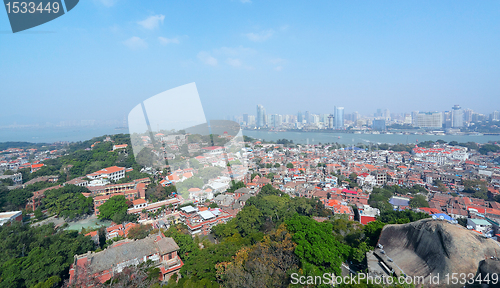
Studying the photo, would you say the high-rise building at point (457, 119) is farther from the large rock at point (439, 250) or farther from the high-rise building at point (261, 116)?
the large rock at point (439, 250)

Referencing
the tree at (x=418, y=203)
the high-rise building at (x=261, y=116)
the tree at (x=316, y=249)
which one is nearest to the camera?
the tree at (x=316, y=249)

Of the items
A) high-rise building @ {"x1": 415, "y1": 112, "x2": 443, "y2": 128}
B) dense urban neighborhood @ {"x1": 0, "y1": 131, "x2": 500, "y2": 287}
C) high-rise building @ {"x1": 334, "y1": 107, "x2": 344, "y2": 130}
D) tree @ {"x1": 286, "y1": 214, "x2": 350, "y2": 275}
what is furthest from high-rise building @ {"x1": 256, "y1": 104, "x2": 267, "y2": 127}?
tree @ {"x1": 286, "y1": 214, "x2": 350, "y2": 275}

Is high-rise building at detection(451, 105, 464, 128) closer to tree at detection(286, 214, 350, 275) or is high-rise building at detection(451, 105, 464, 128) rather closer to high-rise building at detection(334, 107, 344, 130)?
high-rise building at detection(334, 107, 344, 130)

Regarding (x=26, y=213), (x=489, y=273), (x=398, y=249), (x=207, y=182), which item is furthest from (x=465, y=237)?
(x=26, y=213)

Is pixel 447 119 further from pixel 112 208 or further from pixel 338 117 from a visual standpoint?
pixel 112 208

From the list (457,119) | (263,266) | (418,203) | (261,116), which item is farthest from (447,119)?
(263,266)

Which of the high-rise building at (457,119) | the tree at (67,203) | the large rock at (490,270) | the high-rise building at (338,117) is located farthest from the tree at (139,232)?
the high-rise building at (457,119)
